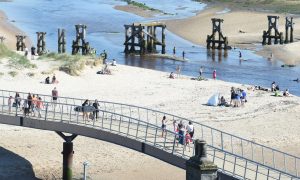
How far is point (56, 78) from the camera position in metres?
37.8

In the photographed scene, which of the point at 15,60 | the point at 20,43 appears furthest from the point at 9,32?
the point at 15,60

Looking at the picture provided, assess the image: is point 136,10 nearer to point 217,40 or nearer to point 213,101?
point 217,40

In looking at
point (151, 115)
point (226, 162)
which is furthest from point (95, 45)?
point (226, 162)

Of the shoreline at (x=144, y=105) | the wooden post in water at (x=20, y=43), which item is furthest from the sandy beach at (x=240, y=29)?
the shoreline at (x=144, y=105)

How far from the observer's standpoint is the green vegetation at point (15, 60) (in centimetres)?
3828

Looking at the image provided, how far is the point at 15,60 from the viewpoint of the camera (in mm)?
38969

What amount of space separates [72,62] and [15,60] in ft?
9.23

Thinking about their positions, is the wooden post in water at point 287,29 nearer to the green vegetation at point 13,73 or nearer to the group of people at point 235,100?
the group of people at point 235,100

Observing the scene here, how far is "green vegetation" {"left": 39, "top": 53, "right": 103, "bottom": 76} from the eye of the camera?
129ft

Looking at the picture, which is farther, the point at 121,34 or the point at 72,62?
the point at 121,34

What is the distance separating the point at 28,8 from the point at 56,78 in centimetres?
4767

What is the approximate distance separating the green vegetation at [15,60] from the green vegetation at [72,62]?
1125mm

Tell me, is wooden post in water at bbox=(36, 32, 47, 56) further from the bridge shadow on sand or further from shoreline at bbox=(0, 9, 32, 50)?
the bridge shadow on sand

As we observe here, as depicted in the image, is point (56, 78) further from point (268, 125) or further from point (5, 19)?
point (5, 19)
